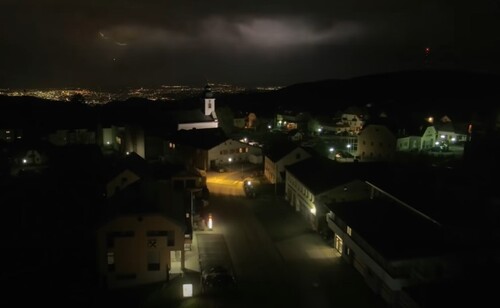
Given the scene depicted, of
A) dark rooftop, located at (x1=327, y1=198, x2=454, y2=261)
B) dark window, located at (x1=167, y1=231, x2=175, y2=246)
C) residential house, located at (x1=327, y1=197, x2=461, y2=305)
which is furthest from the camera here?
dark window, located at (x1=167, y1=231, x2=175, y2=246)

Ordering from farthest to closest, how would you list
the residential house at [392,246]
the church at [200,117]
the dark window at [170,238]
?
the church at [200,117] → the dark window at [170,238] → the residential house at [392,246]

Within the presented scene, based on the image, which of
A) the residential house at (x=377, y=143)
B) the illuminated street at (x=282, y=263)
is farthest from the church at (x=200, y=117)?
the illuminated street at (x=282, y=263)

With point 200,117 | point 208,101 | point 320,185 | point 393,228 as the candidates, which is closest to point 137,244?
point 393,228

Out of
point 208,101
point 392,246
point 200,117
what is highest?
point 208,101

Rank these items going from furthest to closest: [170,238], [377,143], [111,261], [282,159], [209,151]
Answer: [377,143]
[209,151]
[282,159]
[170,238]
[111,261]

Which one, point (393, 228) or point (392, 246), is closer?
point (392, 246)

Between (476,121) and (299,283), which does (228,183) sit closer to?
(299,283)

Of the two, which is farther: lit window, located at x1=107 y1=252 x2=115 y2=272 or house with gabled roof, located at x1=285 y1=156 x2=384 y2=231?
house with gabled roof, located at x1=285 y1=156 x2=384 y2=231

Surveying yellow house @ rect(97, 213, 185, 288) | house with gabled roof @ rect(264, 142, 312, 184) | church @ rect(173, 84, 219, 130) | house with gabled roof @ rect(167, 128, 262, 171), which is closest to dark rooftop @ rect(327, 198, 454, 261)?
yellow house @ rect(97, 213, 185, 288)

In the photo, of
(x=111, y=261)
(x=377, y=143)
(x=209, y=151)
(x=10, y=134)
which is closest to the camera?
(x=111, y=261)

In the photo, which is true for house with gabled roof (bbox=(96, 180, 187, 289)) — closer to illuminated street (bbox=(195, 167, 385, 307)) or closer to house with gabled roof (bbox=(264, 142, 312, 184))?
illuminated street (bbox=(195, 167, 385, 307))

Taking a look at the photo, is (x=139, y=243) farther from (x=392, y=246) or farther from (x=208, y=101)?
(x=208, y=101)

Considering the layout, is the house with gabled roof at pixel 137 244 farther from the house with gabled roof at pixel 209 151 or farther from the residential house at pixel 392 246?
the house with gabled roof at pixel 209 151
